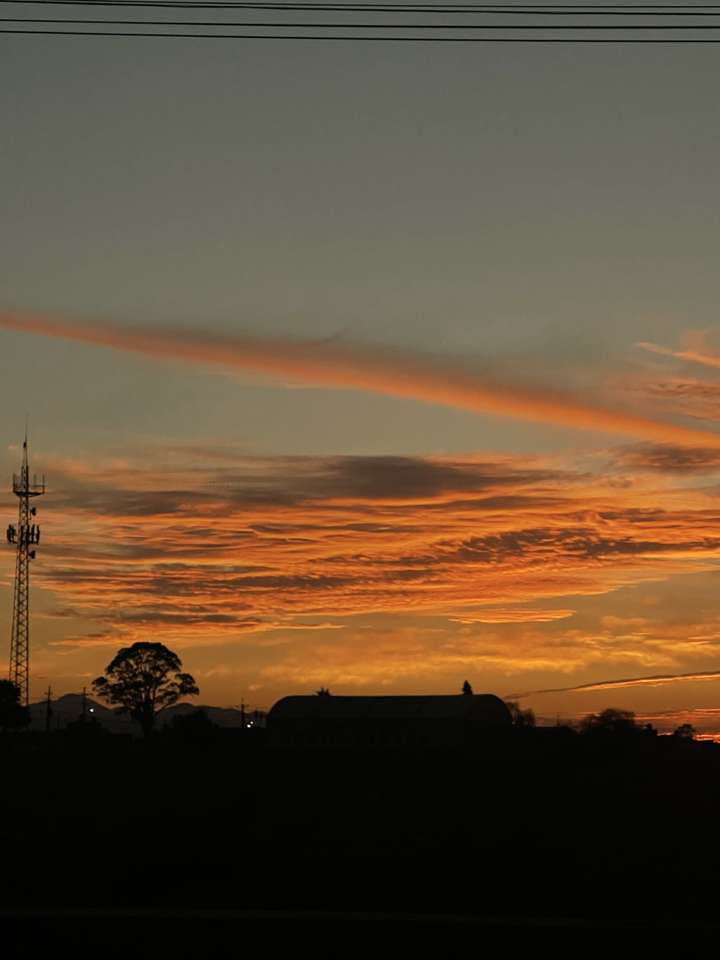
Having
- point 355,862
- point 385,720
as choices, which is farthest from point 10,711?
point 355,862

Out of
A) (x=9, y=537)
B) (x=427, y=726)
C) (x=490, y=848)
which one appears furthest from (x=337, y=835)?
(x=427, y=726)

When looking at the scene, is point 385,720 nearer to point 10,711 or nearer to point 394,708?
point 394,708

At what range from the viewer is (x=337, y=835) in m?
22.2

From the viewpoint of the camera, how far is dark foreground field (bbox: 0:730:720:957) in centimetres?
989

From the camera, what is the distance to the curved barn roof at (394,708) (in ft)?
240

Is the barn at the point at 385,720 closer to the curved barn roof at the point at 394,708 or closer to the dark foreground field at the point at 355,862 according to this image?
the curved barn roof at the point at 394,708

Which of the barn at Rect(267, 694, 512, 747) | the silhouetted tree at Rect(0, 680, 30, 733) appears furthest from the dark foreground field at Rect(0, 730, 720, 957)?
the silhouetted tree at Rect(0, 680, 30, 733)

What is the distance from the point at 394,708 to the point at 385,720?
0.85 metres

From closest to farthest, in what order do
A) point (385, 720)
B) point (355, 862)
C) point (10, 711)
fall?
point (355, 862) → point (385, 720) → point (10, 711)

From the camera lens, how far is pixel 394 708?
243 feet

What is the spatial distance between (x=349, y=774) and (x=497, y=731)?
1394 inches

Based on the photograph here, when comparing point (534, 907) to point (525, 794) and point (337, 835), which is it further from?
point (525, 794)

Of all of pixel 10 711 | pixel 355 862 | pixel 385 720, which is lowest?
pixel 355 862

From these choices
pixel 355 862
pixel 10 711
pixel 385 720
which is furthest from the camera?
pixel 10 711
